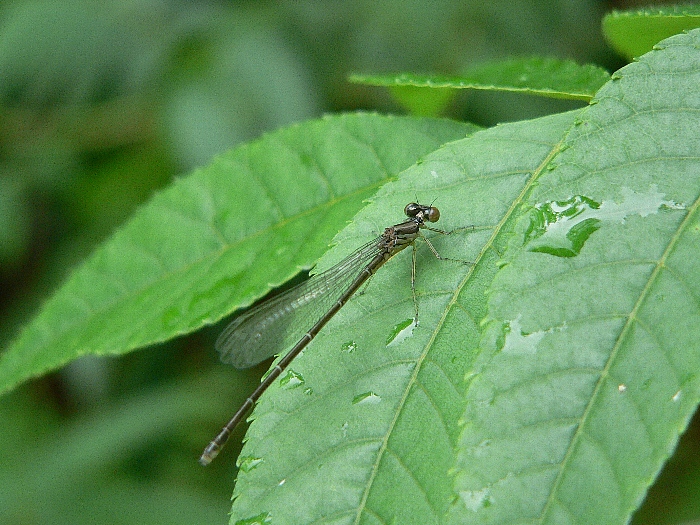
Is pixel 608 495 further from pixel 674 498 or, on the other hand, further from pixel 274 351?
pixel 674 498

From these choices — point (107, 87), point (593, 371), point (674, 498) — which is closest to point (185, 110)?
point (107, 87)

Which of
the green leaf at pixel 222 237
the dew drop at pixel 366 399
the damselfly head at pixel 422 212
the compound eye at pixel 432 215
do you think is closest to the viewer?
the dew drop at pixel 366 399

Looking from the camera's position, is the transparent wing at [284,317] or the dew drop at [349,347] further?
the transparent wing at [284,317]

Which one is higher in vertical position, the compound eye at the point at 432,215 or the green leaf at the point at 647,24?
the green leaf at the point at 647,24

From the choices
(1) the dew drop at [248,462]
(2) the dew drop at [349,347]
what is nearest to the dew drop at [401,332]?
(2) the dew drop at [349,347]

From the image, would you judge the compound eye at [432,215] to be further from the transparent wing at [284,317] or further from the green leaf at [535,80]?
the green leaf at [535,80]

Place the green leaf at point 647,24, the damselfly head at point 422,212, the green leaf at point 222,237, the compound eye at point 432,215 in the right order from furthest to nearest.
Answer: the green leaf at point 222,237 → the compound eye at point 432,215 → the damselfly head at point 422,212 → the green leaf at point 647,24
